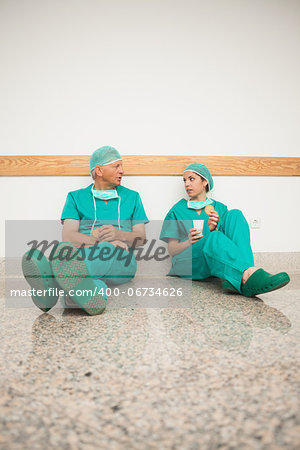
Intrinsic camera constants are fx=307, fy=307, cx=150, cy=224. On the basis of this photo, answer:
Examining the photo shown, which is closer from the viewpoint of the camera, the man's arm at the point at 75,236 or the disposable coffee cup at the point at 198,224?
the man's arm at the point at 75,236

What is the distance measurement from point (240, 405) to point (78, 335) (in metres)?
0.55

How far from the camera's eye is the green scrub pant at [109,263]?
4.54 ft

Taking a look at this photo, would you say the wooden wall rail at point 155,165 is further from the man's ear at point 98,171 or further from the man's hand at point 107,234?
the man's hand at point 107,234

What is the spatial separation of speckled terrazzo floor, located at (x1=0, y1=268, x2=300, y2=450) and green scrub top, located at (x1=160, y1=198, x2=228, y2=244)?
2.41 feet

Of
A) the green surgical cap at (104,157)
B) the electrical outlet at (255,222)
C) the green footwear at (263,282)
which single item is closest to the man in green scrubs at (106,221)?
the green surgical cap at (104,157)

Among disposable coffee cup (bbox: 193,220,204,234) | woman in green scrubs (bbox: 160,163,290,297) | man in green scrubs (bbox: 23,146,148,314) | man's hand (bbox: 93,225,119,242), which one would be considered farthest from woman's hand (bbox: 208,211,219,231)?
man's hand (bbox: 93,225,119,242)

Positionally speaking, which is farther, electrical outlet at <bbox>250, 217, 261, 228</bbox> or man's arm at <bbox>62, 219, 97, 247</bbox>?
electrical outlet at <bbox>250, 217, 261, 228</bbox>

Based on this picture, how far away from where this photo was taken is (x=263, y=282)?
125cm

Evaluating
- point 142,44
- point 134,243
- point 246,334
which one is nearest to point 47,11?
point 142,44

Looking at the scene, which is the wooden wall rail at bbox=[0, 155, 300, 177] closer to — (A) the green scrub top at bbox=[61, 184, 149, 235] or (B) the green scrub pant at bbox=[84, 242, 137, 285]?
(A) the green scrub top at bbox=[61, 184, 149, 235]

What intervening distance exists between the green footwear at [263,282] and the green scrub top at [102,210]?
2.52 ft

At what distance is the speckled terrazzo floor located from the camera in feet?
1.62

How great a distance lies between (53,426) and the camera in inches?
20.4

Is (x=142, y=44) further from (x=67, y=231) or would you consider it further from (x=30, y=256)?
(x=30, y=256)
